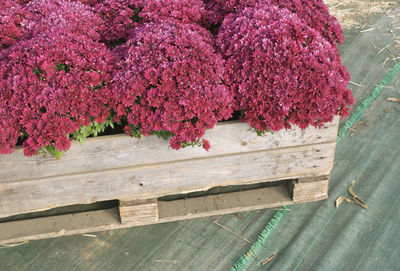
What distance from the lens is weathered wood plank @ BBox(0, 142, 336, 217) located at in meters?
2.67

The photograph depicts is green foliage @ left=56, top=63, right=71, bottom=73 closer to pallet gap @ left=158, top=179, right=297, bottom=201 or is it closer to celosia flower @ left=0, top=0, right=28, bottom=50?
celosia flower @ left=0, top=0, right=28, bottom=50

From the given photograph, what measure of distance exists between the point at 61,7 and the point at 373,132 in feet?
8.51

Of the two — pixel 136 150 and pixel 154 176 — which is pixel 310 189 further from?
pixel 136 150

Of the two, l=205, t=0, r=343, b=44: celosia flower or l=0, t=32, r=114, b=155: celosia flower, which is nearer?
l=0, t=32, r=114, b=155: celosia flower

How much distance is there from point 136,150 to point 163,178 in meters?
0.29

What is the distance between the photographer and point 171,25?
9.05ft

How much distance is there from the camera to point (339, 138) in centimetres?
361

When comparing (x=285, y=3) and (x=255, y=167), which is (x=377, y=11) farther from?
(x=255, y=167)

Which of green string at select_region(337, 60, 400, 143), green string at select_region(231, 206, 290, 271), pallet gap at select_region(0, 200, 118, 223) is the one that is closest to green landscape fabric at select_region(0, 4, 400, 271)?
green string at select_region(231, 206, 290, 271)

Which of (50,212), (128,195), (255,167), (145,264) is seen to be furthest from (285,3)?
(50,212)

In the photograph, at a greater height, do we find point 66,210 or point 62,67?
point 62,67

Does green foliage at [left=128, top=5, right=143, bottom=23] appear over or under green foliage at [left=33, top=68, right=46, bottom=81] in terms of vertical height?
over

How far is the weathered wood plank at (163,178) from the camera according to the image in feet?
8.75

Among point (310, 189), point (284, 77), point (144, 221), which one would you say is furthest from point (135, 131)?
point (310, 189)
